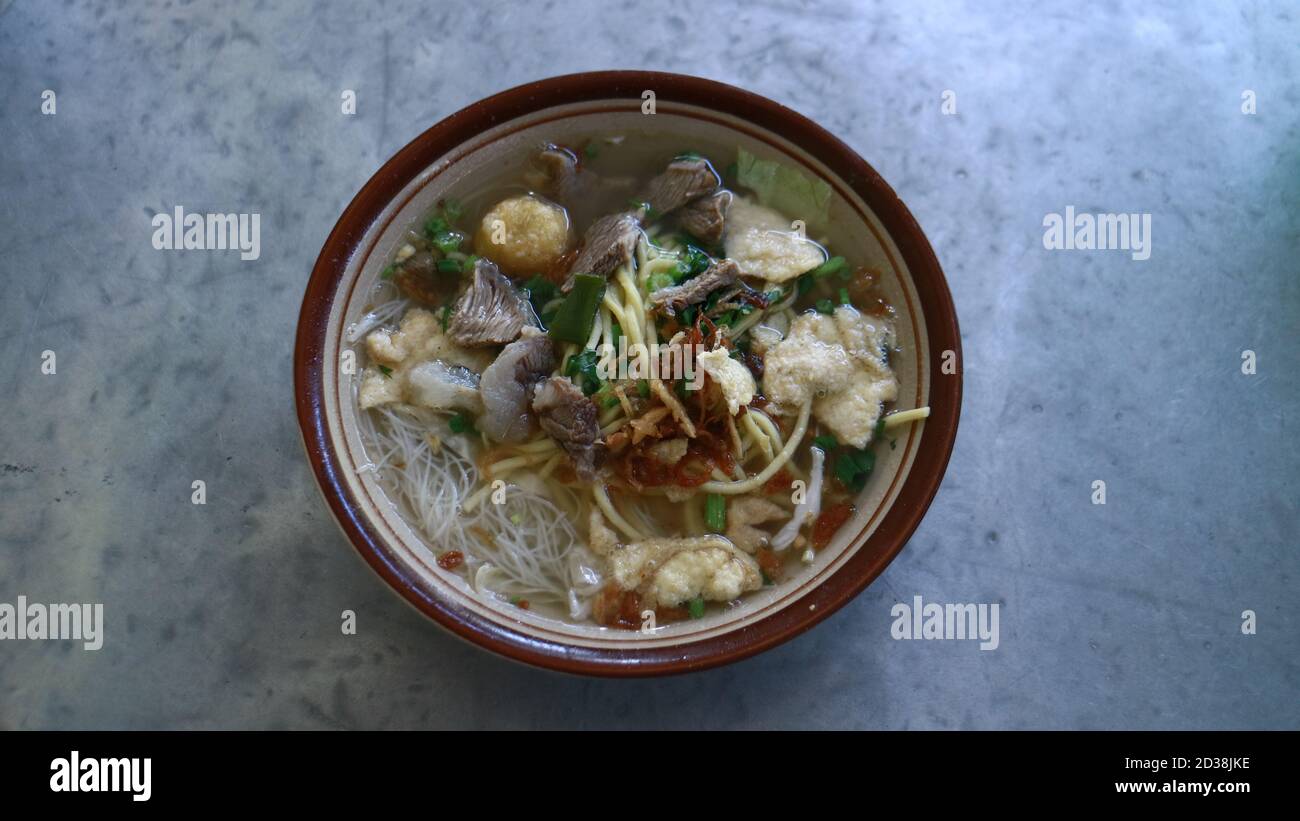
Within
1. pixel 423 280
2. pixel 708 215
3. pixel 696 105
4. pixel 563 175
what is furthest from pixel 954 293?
pixel 423 280

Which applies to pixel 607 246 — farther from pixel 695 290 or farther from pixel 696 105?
pixel 696 105

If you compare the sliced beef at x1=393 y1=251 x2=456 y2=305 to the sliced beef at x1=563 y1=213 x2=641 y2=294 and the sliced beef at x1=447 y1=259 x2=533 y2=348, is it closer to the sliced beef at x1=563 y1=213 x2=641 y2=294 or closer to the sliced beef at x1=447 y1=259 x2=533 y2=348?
the sliced beef at x1=447 y1=259 x2=533 y2=348

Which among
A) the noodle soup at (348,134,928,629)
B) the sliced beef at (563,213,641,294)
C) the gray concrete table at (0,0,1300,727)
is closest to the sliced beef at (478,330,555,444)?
the noodle soup at (348,134,928,629)

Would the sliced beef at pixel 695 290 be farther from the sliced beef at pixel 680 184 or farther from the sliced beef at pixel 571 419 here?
the sliced beef at pixel 571 419

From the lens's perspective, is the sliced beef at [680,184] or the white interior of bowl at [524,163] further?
the sliced beef at [680,184]

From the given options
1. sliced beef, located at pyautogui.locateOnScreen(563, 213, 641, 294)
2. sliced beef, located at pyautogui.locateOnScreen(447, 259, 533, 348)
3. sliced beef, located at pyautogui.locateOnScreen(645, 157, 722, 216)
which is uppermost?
sliced beef, located at pyautogui.locateOnScreen(645, 157, 722, 216)

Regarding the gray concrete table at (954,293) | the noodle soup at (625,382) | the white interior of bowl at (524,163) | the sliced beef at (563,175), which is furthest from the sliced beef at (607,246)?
the gray concrete table at (954,293)
